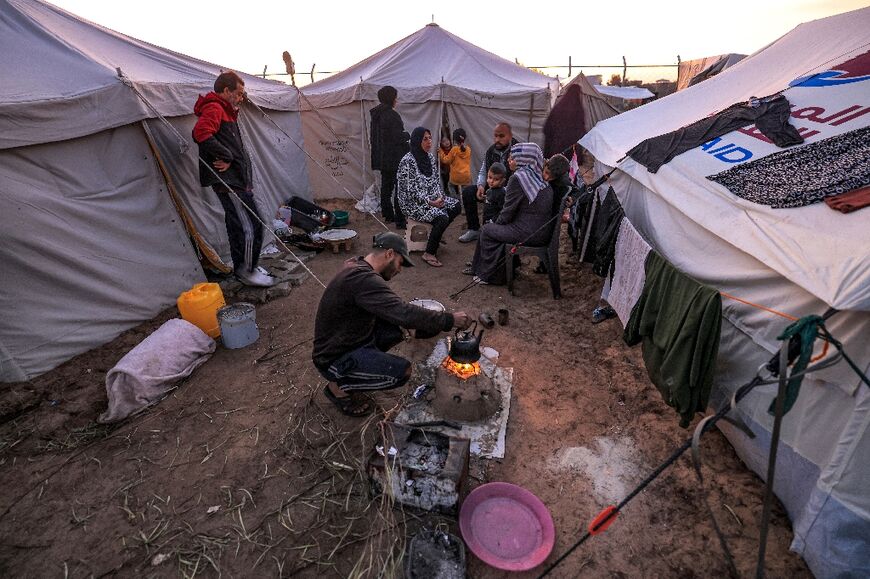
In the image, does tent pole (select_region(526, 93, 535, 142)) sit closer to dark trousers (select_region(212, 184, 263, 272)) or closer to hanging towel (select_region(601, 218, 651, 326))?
hanging towel (select_region(601, 218, 651, 326))

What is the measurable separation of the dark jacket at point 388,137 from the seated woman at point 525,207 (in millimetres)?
3519

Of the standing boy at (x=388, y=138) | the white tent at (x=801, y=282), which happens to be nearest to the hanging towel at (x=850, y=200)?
the white tent at (x=801, y=282)

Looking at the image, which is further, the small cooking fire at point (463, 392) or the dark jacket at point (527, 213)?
the dark jacket at point (527, 213)

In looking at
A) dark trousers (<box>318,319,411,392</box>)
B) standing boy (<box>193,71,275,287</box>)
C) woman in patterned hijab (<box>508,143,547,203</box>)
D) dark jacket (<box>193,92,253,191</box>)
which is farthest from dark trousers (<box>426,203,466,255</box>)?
dark trousers (<box>318,319,411,392</box>)

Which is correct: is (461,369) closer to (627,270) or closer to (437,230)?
(627,270)

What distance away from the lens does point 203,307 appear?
15.1ft

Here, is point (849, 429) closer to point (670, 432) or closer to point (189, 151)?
point (670, 432)

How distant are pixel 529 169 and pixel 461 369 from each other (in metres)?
3.09

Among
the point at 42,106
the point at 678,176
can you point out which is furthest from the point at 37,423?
the point at 678,176

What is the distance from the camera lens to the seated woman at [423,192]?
6984 millimetres

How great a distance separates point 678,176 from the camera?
3.68 m

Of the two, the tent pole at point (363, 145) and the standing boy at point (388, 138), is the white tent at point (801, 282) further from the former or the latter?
the tent pole at point (363, 145)

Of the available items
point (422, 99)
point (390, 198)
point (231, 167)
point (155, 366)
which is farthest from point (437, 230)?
point (155, 366)

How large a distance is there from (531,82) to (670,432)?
9814 mm
